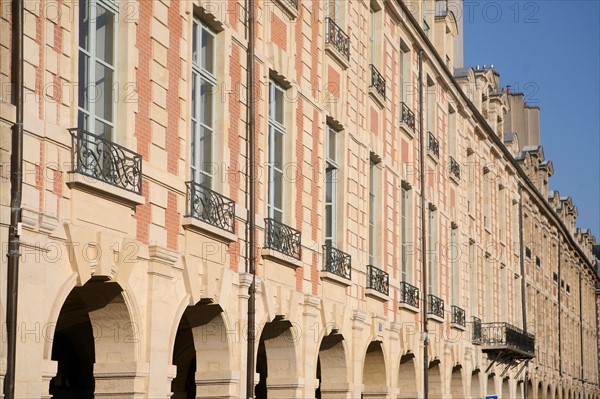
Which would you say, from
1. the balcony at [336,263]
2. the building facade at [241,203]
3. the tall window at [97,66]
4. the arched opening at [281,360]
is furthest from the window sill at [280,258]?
the tall window at [97,66]

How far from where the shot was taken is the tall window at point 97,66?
13.4 meters

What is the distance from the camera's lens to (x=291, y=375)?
19250 millimetres

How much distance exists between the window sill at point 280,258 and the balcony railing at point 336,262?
1.51 m

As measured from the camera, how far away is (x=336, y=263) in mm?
21203

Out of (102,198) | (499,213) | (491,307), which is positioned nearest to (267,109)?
(102,198)

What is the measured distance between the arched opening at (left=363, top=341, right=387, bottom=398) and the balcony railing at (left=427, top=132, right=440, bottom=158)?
22.4 feet

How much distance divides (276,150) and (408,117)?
880 centimetres

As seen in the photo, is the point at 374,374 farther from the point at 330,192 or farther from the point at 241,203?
the point at 241,203

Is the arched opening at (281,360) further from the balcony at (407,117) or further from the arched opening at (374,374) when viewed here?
the balcony at (407,117)

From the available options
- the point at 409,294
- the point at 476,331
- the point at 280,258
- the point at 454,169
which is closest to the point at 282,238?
the point at 280,258

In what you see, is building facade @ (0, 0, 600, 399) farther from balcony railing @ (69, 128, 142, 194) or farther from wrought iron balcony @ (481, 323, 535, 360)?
wrought iron balcony @ (481, 323, 535, 360)

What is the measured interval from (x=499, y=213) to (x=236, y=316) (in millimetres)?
24706

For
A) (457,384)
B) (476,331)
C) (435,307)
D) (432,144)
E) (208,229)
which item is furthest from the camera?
(476,331)

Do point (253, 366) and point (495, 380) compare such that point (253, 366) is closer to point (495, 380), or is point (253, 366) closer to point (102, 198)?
point (102, 198)
